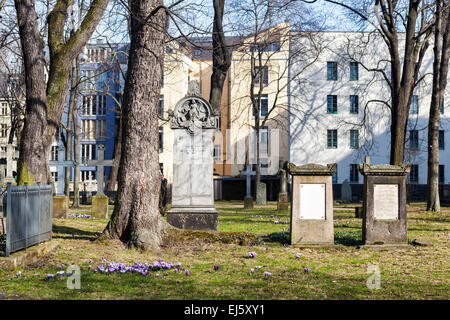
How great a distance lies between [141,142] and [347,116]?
38.3 metres

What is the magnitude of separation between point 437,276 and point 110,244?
5815 millimetres

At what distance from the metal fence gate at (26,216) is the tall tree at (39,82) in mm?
3969

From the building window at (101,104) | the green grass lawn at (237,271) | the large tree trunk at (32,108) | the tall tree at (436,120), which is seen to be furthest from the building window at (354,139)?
→ the large tree trunk at (32,108)

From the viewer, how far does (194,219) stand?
12812 millimetres

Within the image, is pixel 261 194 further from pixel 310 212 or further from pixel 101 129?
pixel 101 129

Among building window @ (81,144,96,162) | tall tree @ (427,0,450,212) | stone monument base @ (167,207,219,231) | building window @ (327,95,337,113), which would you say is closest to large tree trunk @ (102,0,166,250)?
stone monument base @ (167,207,219,231)

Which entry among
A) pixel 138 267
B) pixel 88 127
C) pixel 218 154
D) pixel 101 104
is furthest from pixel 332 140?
pixel 138 267

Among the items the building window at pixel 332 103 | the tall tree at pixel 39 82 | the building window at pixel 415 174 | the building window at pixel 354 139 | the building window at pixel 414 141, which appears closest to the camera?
the tall tree at pixel 39 82

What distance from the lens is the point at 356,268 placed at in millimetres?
8398

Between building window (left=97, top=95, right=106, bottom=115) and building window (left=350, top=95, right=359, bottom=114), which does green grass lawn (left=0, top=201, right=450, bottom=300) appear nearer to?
building window (left=350, top=95, right=359, bottom=114)

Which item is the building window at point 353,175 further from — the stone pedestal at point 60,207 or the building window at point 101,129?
the stone pedestal at point 60,207

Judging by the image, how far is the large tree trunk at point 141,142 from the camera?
10102 mm

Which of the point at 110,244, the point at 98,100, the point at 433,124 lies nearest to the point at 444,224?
the point at 433,124

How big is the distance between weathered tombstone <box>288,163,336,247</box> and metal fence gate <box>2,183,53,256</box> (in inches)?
191
